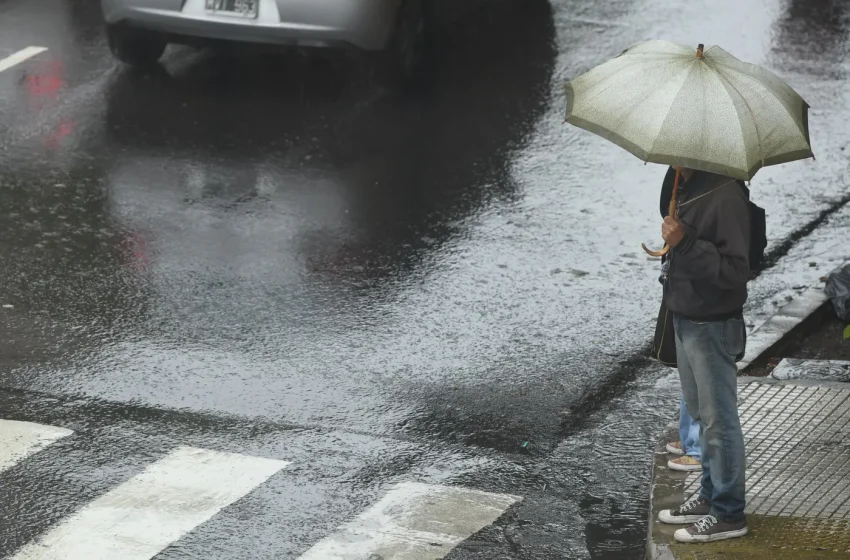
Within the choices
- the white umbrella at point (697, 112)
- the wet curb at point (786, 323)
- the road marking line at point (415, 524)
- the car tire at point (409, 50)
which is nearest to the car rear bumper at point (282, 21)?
the car tire at point (409, 50)

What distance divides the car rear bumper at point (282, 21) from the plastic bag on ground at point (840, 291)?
186 inches

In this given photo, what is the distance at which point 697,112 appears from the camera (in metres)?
5.46

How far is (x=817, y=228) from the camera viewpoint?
10.0m

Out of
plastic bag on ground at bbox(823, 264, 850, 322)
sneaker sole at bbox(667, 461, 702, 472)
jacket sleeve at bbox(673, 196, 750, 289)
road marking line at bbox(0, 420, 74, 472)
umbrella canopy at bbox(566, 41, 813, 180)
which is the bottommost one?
plastic bag on ground at bbox(823, 264, 850, 322)

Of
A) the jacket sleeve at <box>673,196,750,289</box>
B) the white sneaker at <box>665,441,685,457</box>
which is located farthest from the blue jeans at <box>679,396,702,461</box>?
the jacket sleeve at <box>673,196,750,289</box>

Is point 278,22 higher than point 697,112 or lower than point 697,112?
lower

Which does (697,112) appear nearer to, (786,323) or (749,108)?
(749,108)

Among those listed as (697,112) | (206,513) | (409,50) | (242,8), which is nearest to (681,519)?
(697,112)

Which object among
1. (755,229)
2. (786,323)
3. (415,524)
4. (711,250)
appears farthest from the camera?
(786,323)

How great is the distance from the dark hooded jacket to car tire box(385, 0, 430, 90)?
700 cm

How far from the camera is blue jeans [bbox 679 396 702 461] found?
6609 millimetres

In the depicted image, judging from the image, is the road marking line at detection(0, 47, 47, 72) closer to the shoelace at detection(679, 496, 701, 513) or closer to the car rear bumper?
the car rear bumper

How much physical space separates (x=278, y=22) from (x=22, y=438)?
5.46 metres

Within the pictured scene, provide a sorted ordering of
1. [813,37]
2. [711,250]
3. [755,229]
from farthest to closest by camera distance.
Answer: [813,37]
[755,229]
[711,250]
